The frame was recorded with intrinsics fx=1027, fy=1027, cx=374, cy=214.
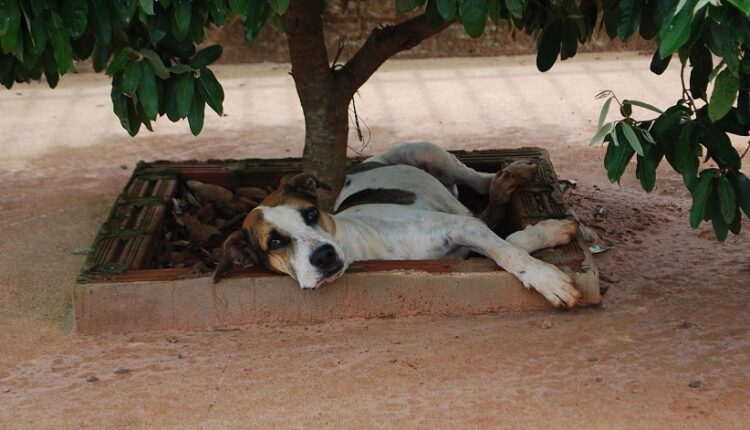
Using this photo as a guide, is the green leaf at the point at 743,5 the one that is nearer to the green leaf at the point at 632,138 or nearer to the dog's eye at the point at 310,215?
the green leaf at the point at 632,138

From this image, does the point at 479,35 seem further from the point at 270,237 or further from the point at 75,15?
the point at 75,15

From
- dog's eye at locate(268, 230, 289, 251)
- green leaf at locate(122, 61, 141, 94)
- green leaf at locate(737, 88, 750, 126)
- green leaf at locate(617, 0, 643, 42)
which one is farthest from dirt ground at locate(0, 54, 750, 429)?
green leaf at locate(617, 0, 643, 42)

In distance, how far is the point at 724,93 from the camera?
11.4ft

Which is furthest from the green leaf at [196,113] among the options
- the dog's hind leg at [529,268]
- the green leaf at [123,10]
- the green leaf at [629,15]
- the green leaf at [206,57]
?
the green leaf at [629,15]

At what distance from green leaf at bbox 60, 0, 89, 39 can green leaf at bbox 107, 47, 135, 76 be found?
0.70 feet

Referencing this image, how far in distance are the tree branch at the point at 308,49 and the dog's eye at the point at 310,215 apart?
1165mm

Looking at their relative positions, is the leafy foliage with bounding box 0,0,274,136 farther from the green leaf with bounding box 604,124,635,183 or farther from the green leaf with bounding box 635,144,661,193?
the green leaf with bounding box 635,144,661,193

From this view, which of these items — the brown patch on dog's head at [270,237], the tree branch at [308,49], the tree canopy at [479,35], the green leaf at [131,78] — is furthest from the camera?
the tree branch at [308,49]

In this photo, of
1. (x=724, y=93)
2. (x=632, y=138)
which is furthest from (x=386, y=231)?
(x=724, y=93)

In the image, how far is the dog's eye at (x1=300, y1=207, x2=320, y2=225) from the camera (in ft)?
15.3

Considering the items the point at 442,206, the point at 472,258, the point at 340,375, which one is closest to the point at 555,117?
the point at 442,206

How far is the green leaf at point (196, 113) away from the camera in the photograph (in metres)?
4.20

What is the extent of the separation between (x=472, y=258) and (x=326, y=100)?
134 cm

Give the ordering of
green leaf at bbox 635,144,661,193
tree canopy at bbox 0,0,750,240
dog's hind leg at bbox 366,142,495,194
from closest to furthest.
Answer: tree canopy at bbox 0,0,750,240 → green leaf at bbox 635,144,661,193 → dog's hind leg at bbox 366,142,495,194
